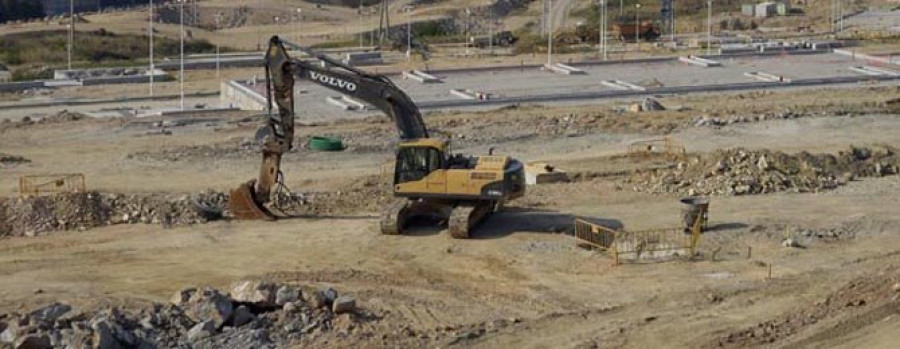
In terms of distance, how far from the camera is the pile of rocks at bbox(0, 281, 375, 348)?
57.1 ft

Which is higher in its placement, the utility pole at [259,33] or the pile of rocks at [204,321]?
the utility pole at [259,33]

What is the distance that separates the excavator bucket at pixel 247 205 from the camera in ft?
89.7

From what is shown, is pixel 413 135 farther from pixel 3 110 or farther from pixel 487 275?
pixel 3 110

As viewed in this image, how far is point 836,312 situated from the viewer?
1909cm

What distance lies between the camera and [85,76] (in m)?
66.1

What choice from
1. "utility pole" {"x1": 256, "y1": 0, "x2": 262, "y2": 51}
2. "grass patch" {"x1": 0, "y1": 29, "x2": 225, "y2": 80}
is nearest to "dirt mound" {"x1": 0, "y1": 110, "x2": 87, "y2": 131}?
"grass patch" {"x1": 0, "y1": 29, "x2": 225, "y2": 80}

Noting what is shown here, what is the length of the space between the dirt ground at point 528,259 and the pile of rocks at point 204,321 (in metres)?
0.71

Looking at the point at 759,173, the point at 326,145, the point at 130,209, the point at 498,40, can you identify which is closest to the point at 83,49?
the point at 498,40

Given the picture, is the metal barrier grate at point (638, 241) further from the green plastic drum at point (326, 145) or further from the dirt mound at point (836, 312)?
the green plastic drum at point (326, 145)

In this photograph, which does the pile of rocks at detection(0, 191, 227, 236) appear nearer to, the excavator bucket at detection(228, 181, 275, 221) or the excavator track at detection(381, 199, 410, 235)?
the excavator bucket at detection(228, 181, 275, 221)

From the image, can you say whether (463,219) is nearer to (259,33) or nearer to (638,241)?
(638,241)

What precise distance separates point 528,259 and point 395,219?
294cm

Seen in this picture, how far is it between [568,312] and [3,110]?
123ft

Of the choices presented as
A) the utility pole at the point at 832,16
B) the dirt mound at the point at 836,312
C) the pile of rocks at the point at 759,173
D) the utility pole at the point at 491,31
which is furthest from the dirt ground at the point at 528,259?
the utility pole at the point at 832,16
